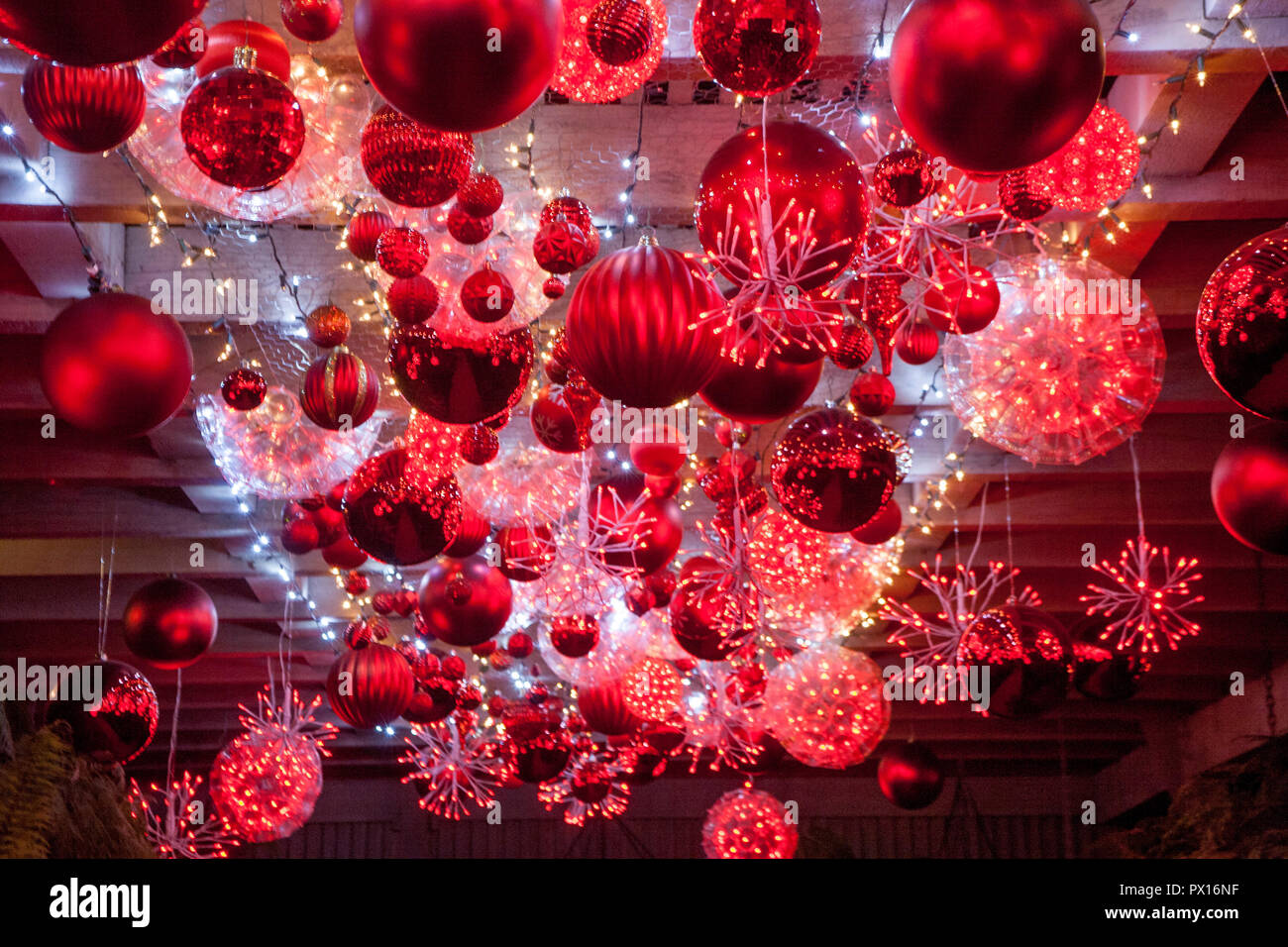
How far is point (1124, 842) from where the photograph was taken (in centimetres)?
1084

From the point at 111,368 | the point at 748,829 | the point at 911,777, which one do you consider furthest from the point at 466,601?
the point at 911,777

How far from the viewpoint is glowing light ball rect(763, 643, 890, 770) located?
19.4 ft

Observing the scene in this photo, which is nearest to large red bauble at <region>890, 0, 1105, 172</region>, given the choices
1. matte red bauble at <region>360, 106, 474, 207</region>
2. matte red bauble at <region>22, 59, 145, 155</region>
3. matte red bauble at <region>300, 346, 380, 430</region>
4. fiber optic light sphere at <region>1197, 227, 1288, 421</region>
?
fiber optic light sphere at <region>1197, 227, 1288, 421</region>

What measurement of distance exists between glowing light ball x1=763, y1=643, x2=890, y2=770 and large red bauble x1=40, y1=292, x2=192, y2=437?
3.41 metres

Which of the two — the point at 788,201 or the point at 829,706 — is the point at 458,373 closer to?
the point at 788,201

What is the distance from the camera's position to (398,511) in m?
4.10

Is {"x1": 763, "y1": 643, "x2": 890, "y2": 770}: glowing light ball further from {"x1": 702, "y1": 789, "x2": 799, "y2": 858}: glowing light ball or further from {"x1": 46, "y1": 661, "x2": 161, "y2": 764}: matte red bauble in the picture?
{"x1": 46, "y1": 661, "x2": 161, "y2": 764}: matte red bauble

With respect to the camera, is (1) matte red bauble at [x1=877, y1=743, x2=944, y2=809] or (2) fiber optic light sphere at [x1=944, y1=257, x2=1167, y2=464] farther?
(1) matte red bauble at [x1=877, y1=743, x2=944, y2=809]

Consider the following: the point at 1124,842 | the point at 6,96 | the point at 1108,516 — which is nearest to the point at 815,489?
the point at 6,96

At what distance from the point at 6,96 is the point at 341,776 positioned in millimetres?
12560

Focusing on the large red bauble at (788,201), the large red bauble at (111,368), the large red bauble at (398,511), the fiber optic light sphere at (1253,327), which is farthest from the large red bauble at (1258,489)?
the large red bauble at (111,368)

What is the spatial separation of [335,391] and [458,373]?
0.92 metres

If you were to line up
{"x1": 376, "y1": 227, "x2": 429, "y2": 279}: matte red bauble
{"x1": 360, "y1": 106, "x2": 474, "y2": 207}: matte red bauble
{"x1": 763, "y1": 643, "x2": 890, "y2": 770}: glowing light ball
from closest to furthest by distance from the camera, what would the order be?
{"x1": 360, "y1": 106, "x2": 474, "y2": 207}: matte red bauble < {"x1": 376, "y1": 227, "x2": 429, "y2": 279}: matte red bauble < {"x1": 763, "y1": 643, "x2": 890, "y2": 770}: glowing light ball
